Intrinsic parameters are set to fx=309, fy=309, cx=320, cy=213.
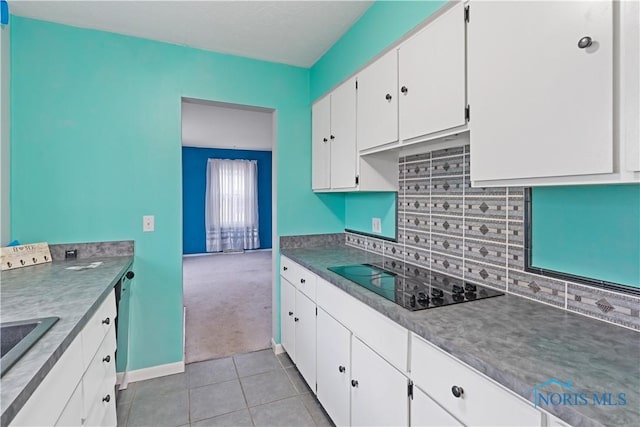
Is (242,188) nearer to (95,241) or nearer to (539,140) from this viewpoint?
(95,241)

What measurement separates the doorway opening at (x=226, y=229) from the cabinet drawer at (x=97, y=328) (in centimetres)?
116

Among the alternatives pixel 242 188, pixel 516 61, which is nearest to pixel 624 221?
pixel 516 61

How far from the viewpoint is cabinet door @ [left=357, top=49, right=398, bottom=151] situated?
1.65 meters

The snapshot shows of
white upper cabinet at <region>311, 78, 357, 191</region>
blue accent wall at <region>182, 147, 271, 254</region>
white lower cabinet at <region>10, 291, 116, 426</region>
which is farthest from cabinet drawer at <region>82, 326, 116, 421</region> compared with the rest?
blue accent wall at <region>182, 147, 271, 254</region>

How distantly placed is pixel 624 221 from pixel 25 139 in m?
3.11

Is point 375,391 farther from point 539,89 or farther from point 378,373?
point 539,89

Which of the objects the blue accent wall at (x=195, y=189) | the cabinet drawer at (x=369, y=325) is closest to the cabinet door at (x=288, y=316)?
the cabinet drawer at (x=369, y=325)

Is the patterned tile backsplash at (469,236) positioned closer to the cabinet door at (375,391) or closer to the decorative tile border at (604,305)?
the decorative tile border at (604,305)

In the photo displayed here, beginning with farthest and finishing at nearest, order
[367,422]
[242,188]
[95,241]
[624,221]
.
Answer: [242,188], [95,241], [367,422], [624,221]

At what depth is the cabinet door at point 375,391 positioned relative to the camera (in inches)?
45.8

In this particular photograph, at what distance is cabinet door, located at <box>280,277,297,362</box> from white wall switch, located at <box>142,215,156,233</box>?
3.54 ft

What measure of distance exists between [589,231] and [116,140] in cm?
272

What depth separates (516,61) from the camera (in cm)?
102

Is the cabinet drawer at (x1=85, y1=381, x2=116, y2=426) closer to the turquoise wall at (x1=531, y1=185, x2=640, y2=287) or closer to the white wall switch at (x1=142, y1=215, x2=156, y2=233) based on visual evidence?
the white wall switch at (x1=142, y1=215, x2=156, y2=233)
